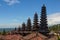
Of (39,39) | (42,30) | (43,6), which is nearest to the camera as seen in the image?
(39,39)

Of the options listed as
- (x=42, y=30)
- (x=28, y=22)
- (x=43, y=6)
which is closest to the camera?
(x=42, y=30)

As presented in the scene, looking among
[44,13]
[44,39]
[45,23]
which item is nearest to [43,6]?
[44,13]

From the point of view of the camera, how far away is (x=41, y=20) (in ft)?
347

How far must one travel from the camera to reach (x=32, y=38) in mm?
76562

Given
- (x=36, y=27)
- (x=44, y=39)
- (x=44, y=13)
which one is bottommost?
(x=44, y=39)

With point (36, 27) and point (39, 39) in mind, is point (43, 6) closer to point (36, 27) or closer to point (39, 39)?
point (36, 27)

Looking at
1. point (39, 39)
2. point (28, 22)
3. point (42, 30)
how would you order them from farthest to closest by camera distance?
point (28, 22), point (42, 30), point (39, 39)

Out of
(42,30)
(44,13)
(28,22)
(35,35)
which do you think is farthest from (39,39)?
(28,22)

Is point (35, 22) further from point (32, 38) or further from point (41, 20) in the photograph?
point (32, 38)

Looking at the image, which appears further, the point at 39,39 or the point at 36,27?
the point at 36,27

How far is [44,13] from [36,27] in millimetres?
10042

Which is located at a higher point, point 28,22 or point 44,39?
point 28,22

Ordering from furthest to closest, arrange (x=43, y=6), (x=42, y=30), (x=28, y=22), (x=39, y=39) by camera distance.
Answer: (x=28, y=22) < (x=43, y=6) < (x=42, y=30) < (x=39, y=39)

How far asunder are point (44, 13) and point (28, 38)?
109 ft
